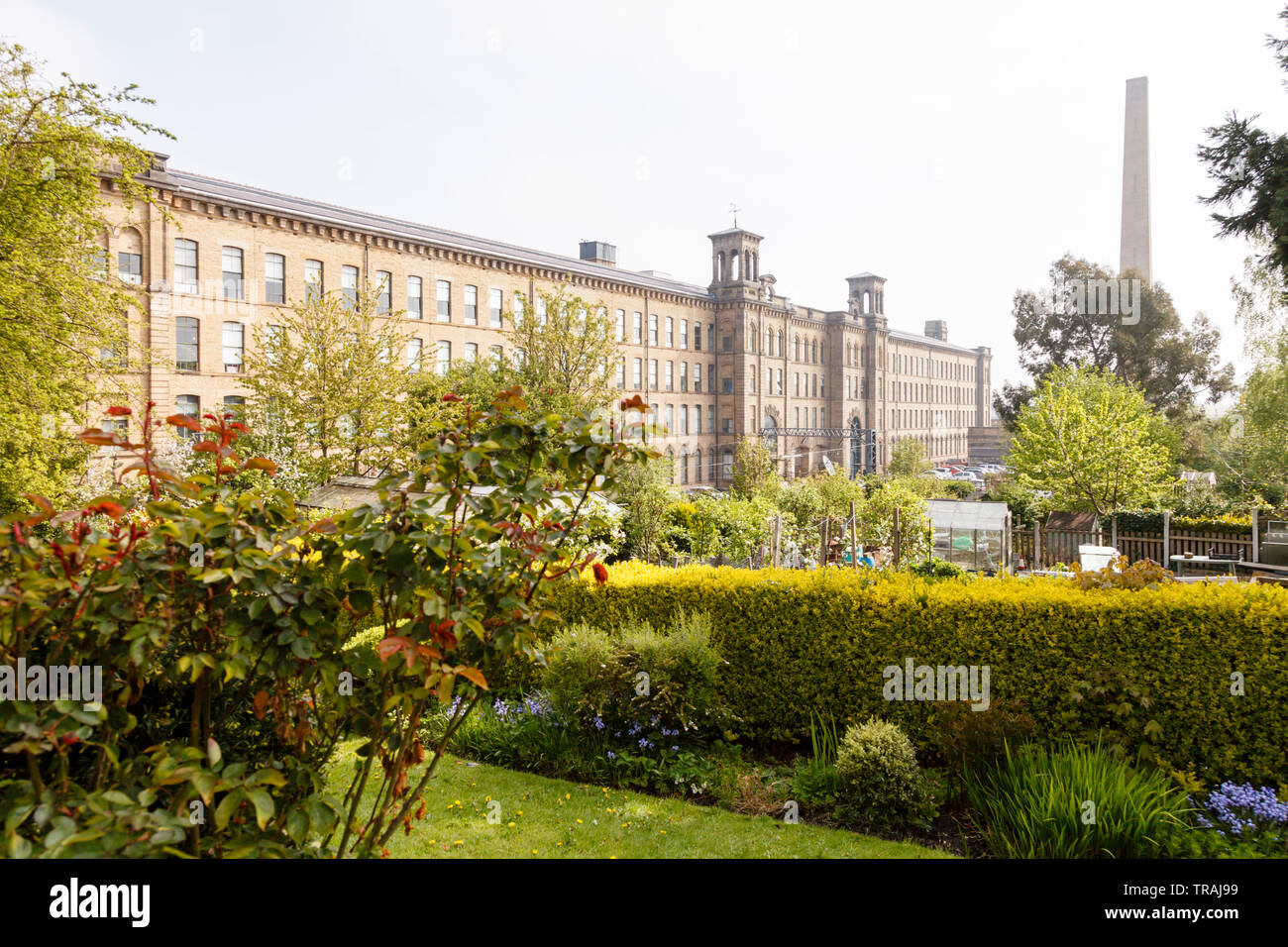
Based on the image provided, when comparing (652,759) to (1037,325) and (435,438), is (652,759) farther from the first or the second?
(1037,325)

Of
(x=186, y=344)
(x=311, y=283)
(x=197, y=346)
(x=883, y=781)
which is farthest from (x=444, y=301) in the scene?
(x=883, y=781)

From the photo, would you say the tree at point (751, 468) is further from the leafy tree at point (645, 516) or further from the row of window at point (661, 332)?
the leafy tree at point (645, 516)

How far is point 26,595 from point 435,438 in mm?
1605

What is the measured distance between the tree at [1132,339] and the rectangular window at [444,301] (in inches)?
1509

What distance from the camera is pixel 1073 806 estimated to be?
6.80 meters

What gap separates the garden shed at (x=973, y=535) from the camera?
26.3 meters

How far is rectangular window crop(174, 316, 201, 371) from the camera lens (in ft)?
115

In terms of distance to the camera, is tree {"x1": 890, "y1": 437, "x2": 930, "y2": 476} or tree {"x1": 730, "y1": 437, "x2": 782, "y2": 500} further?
tree {"x1": 890, "y1": 437, "x2": 930, "y2": 476}

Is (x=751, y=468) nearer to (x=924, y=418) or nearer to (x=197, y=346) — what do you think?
(x=197, y=346)

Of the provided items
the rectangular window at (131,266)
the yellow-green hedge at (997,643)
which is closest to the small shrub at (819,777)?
the yellow-green hedge at (997,643)

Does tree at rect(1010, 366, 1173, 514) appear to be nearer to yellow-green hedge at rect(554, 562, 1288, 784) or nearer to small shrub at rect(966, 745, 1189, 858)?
yellow-green hedge at rect(554, 562, 1288, 784)

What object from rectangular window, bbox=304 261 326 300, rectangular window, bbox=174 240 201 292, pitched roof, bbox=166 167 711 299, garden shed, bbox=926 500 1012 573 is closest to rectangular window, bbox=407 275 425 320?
pitched roof, bbox=166 167 711 299

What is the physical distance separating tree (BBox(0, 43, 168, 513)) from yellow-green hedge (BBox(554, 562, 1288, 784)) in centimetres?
1451
